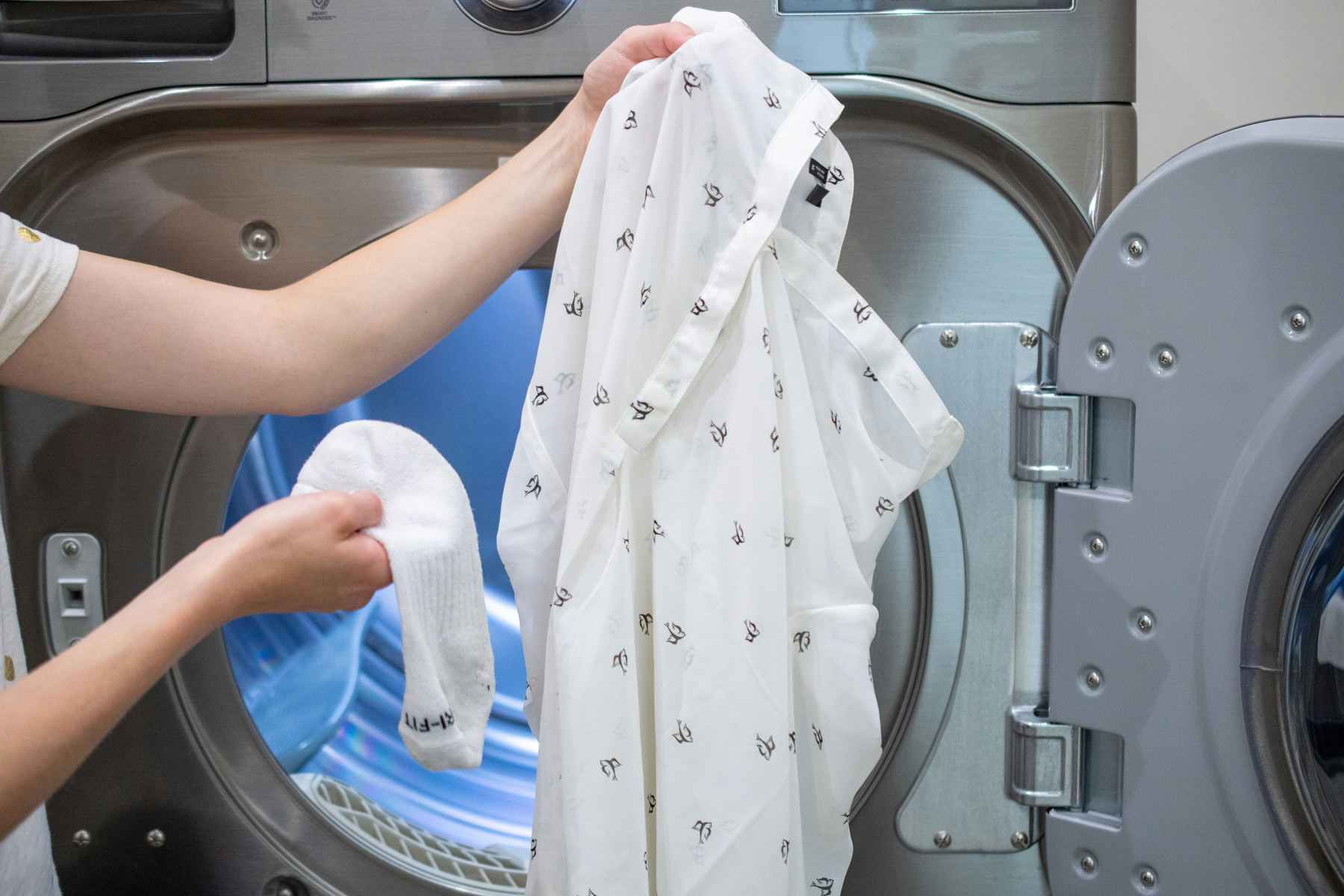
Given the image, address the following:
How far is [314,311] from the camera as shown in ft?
2.44

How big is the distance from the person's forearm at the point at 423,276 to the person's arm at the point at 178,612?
0.16 meters

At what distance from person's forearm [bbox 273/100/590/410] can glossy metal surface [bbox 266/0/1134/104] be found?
101 mm

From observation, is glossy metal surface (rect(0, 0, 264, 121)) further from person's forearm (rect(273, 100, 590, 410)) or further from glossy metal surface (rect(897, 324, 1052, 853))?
→ glossy metal surface (rect(897, 324, 1052, 853))

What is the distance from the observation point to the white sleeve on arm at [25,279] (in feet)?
2.21

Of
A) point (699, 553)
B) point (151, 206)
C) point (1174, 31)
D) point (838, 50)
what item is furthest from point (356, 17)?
point (1174, 31)

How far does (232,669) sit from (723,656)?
48 cm

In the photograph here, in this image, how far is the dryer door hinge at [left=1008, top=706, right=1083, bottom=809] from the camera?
0.82 metres

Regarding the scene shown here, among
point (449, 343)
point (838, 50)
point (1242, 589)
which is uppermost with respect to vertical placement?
point (838, 50)

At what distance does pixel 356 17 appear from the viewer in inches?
32.3

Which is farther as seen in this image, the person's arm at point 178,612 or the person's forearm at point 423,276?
the person's forearm at point 423,276

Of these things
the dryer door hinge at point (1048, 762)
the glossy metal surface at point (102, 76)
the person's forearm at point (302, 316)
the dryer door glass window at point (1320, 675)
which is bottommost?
the dryer door hinge at point (1048, 762)

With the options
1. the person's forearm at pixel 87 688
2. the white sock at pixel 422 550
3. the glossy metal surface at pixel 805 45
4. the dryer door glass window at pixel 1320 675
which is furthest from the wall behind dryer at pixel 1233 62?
the person's forearm at pixel 87 688

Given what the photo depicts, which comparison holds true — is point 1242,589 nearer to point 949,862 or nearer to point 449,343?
point 949,862

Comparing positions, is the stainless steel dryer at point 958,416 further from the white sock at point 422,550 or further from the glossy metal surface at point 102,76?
the white sock at point 422,550
